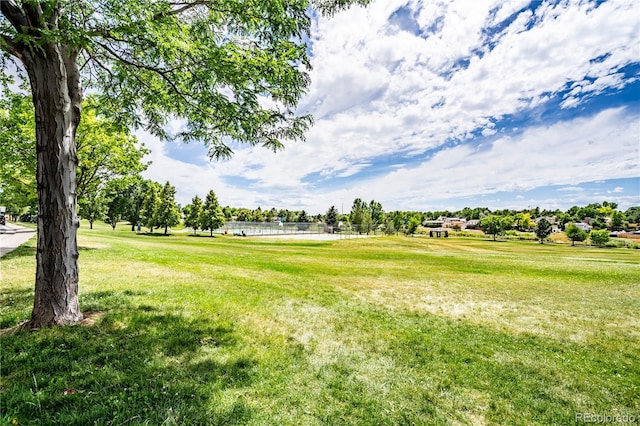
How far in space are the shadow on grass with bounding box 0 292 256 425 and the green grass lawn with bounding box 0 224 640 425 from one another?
0.06 ft

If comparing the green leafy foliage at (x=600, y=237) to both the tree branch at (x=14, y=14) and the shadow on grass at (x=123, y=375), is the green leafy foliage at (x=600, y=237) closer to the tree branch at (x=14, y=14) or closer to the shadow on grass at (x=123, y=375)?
the shadow on grass at (x=123, y=375)

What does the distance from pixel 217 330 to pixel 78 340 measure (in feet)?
7.50

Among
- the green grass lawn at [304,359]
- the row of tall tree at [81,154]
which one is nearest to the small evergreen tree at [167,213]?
the row of tall tree at [81,154]

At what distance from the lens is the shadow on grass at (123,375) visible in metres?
3.18

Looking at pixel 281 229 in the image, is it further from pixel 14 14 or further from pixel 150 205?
pixel 14 14

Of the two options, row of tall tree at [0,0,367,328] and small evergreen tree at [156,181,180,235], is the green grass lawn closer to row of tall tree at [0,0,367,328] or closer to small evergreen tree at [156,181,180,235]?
row of tall tree at [0,0,367,328]

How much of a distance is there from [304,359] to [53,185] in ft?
18.3

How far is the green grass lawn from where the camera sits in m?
3.51

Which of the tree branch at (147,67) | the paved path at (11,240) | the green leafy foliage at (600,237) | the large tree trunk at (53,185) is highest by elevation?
the tree branch at (147,67)

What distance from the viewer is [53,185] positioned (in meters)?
5.08

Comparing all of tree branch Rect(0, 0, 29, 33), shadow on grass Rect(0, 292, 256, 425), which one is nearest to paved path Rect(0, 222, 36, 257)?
shadow on grass Rect(0, 292, 256, 425)

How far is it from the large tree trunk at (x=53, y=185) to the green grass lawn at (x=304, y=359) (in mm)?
621

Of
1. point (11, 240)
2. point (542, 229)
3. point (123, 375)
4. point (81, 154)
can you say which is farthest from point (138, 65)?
point (542, 229)

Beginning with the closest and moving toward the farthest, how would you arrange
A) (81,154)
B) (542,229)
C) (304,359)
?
(304,359)
(81,154)
(542,229)
